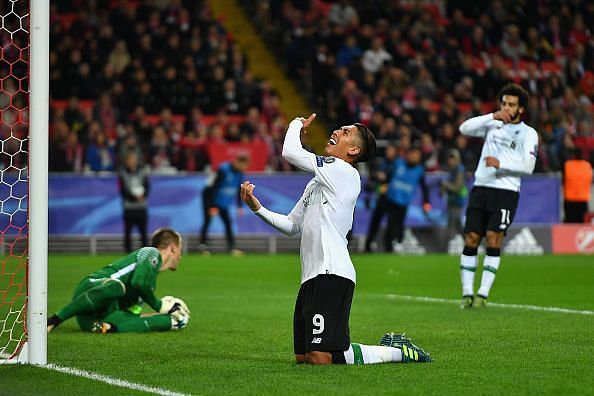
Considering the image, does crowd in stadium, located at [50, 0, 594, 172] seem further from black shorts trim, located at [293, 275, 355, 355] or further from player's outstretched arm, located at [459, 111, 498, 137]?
black shorts trim, located at [293, 275, 355, 355]

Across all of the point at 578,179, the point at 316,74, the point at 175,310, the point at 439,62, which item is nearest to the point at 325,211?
the point at 175,310

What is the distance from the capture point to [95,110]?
2373 cm

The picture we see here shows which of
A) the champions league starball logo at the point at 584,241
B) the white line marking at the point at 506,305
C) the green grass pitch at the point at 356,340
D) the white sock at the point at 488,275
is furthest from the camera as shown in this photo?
the champions league starball logo at the point at 584,241

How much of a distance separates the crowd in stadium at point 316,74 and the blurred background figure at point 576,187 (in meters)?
1.74

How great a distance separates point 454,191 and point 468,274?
1152 centimetres

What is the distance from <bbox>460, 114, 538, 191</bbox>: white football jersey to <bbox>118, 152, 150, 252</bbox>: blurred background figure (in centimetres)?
1063

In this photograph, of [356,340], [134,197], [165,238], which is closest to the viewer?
[356,340]

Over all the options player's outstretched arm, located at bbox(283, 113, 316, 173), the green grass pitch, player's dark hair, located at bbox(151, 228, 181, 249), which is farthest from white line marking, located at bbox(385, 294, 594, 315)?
player's outstretched arm, located at bbox(283, 113, 316, 173)

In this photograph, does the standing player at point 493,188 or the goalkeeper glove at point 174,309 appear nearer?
the goalkeeper glove at point 174,309

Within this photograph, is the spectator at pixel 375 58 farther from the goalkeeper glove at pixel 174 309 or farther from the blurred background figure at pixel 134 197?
the goalkeeper glove at pixel 174 309

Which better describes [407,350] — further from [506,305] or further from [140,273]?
[506,305]

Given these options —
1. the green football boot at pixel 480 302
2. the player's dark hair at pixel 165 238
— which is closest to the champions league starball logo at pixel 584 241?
the green football boot at pixel 480 302

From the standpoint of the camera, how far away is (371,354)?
24.3ft

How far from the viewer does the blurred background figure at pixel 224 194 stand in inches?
873
